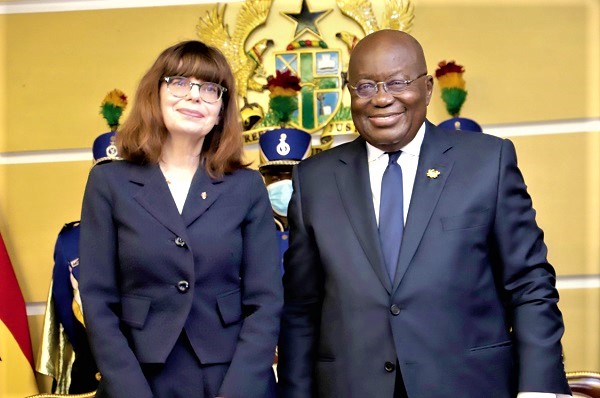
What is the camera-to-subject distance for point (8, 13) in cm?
473

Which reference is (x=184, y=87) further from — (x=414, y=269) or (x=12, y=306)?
(x=12, y=306)

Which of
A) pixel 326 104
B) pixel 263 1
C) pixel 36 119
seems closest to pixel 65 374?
Result: pixel 36 119

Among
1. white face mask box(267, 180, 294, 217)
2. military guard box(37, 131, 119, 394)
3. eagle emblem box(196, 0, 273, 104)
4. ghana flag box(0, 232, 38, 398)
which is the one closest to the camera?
white face mask box(267, 180, 294, 217)

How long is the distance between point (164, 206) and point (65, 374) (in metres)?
2.01

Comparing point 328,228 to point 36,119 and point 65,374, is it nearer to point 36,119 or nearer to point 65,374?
point 65,374

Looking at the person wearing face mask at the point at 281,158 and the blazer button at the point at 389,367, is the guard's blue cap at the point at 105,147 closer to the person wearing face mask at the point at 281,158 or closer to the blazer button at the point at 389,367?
the person wearing face mask at the point at 281,158

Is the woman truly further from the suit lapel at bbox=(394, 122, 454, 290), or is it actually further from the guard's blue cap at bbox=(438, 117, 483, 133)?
the guard's blue cap at bbox=(438, 117, 483, 133)

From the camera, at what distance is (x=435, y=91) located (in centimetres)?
446

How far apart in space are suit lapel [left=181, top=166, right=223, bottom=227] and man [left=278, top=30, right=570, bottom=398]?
0.24m

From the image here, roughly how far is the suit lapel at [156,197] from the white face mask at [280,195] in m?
1.46

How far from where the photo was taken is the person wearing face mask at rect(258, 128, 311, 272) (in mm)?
3725

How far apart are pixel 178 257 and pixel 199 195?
0.59 ft

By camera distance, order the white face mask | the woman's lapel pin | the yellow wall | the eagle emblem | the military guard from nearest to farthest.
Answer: the woman's lapel pin, the white face mask, the military guard, the yellow wall, the eagle emblem

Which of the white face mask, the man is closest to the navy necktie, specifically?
the man
